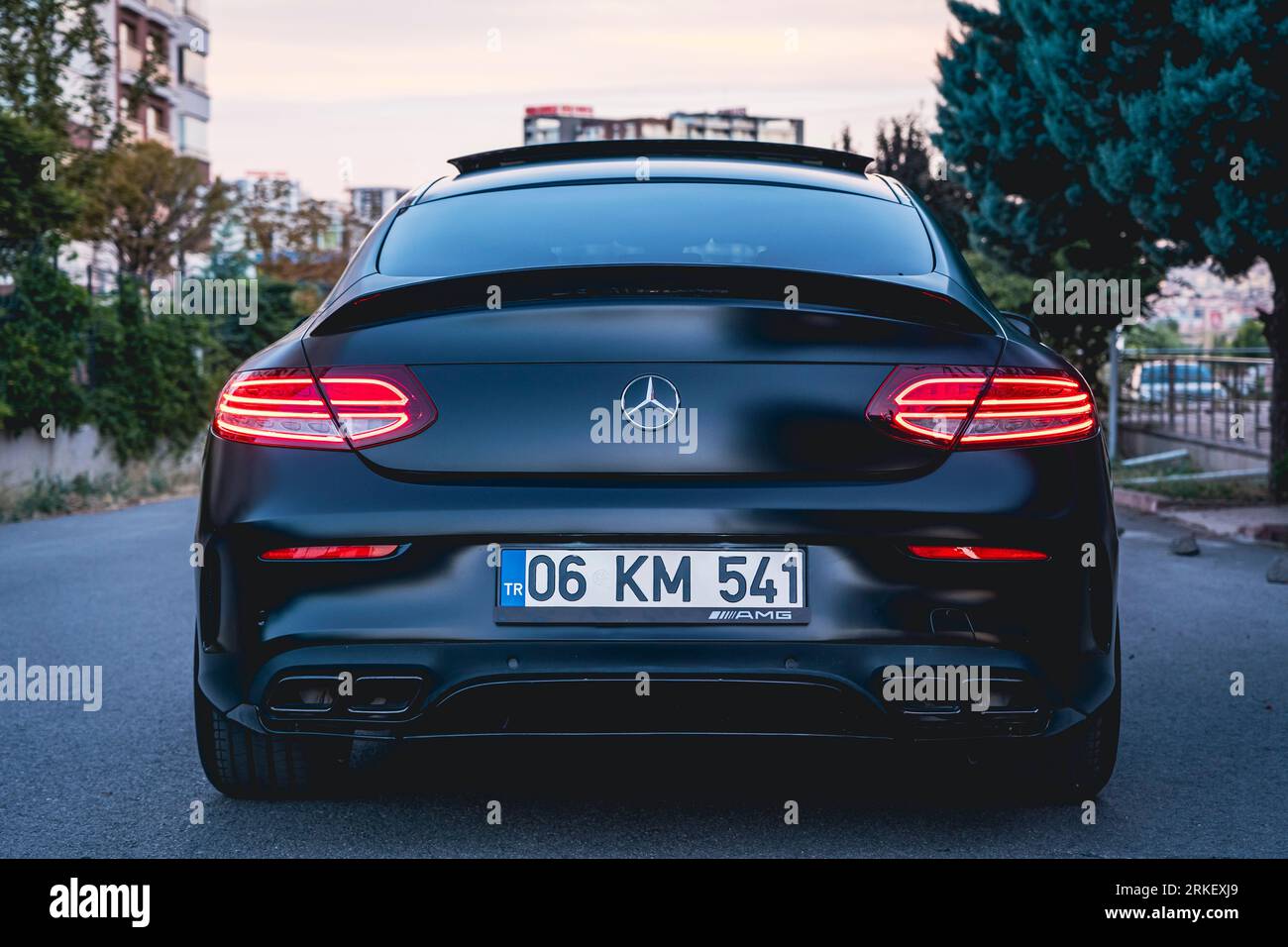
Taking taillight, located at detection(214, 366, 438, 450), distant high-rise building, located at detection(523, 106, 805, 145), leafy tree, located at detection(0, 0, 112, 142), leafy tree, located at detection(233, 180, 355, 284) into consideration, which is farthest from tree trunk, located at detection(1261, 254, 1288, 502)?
distant high-rise building, located at detection(523, 106, 805, 145)

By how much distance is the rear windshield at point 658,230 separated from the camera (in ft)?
13.4

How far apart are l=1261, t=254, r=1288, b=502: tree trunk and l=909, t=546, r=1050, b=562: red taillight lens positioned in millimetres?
11494

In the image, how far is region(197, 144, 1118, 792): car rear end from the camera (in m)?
3.51

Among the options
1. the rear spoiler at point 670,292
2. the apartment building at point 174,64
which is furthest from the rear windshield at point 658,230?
the apartment building at point 174,64

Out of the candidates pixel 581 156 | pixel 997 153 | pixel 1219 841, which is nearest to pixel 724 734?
pixel 1219 841

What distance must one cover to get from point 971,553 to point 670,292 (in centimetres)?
84

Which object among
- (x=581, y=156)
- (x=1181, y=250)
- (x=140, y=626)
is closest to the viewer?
(x=581, y=156)

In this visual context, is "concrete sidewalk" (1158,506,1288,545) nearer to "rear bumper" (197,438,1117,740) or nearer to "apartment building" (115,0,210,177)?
"rear bumper" (197,438,1117,740)

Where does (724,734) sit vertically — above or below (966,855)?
above

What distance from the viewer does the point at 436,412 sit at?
3588 millimetres

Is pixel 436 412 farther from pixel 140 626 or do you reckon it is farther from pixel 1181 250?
pixel 1181 250
